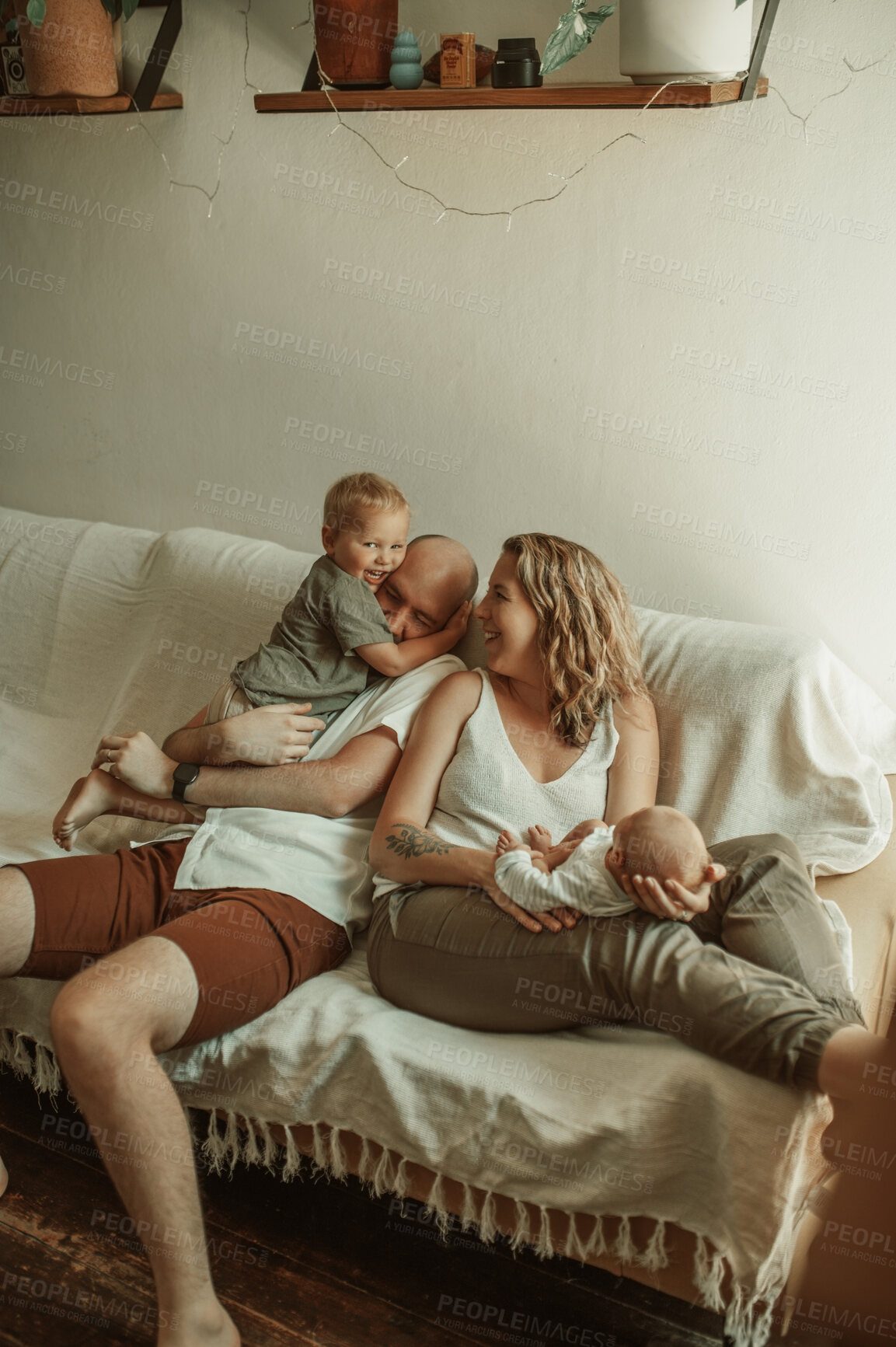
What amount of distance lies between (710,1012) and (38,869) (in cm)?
101

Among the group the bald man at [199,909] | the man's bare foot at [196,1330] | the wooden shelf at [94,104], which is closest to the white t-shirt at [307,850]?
the bald man at [199,909]

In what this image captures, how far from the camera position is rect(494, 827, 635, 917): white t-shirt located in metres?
1.32

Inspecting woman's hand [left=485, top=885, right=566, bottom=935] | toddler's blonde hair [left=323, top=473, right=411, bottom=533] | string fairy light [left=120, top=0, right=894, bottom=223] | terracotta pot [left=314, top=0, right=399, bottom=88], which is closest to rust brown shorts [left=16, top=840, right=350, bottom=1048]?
woman's hand [left=485, top=885, right=566, bottom=935]

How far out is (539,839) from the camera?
4.94 ft

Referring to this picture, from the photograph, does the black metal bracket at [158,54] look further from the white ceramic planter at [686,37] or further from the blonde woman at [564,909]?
the blonde woman at [564,909]

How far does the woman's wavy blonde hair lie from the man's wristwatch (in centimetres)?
63

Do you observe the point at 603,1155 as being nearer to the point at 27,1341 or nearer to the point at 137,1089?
the point at 137,1089

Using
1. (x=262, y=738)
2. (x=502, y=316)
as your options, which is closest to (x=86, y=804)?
(x=262, y=738)

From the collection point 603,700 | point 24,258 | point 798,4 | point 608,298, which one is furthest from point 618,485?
point 24,258

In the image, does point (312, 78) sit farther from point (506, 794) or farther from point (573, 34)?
point (506, 794)

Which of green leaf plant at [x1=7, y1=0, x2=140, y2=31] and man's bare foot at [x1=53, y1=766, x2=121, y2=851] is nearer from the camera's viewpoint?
man's bare foot at [x1=53, y1=766, x2=121, y2=851]

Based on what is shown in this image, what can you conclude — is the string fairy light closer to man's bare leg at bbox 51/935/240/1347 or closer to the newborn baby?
the newborn baby

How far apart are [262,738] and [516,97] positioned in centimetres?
120

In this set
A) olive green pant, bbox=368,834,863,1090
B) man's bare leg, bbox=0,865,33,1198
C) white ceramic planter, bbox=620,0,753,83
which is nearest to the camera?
olive green pant, bbox=368,834,863,1090
